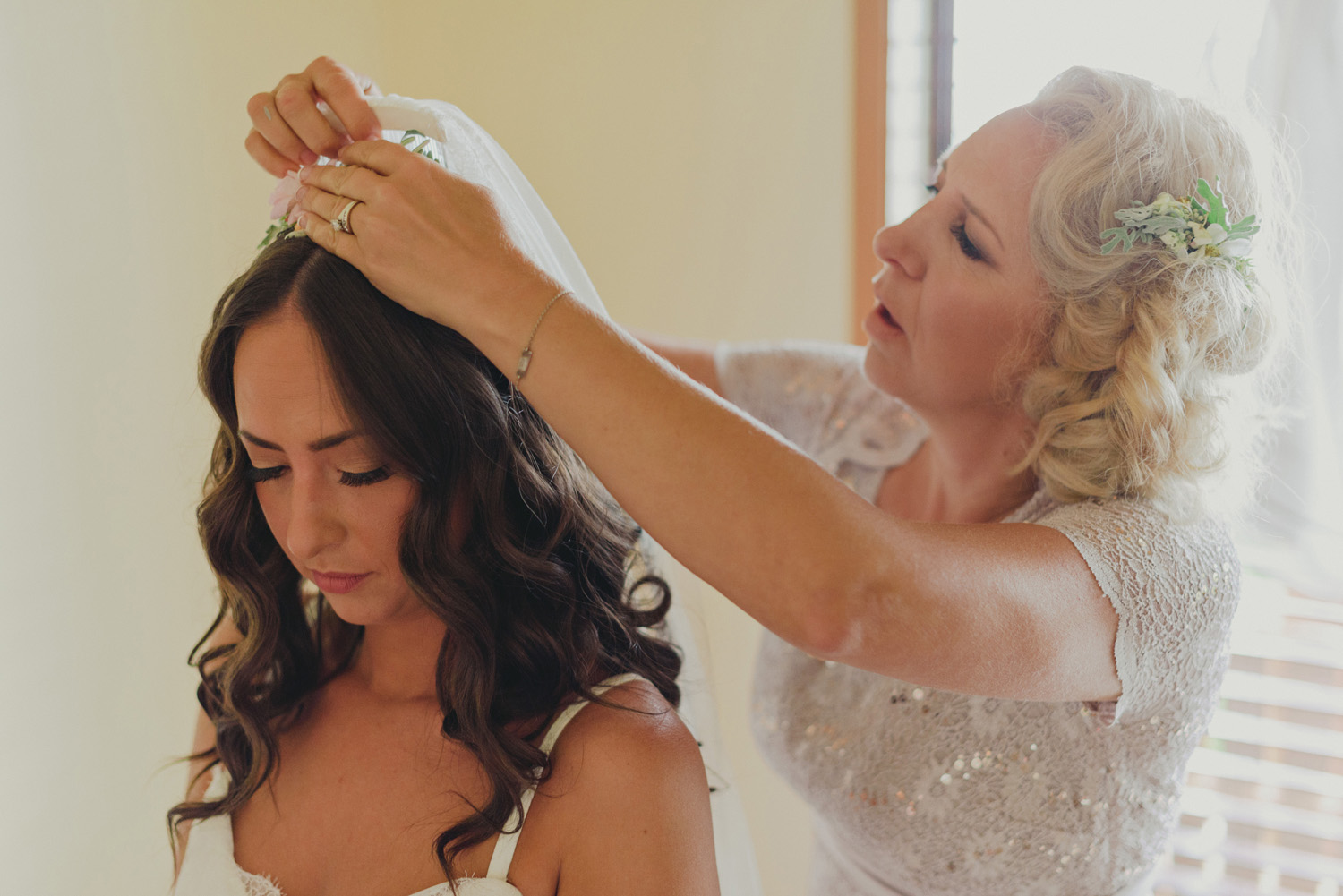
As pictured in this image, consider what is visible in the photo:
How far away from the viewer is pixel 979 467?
1289mm

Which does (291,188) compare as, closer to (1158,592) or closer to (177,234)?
(177,234)

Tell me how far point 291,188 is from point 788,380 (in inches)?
33.6

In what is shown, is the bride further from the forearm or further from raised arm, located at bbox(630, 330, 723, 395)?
raised arm, located at bbox(630, 330, 723, 395)

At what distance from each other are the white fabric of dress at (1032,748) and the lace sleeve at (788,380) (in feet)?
1.22

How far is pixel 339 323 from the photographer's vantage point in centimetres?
95

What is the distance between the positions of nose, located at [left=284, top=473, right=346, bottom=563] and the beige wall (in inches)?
23.5

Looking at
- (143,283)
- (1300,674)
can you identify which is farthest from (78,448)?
(1300,674)

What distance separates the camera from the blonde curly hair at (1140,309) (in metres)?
1.08

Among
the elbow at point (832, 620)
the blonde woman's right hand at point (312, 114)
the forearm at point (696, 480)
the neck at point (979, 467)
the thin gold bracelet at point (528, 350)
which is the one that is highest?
the blonde woman's right hand at point (312, 114)

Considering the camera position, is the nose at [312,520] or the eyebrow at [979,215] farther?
the eyebrow at [979,215]

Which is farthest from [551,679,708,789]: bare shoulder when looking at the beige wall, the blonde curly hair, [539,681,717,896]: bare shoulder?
the beige wall

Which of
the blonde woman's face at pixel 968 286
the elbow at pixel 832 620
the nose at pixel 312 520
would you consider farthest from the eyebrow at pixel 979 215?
the nose at pixel 312 520

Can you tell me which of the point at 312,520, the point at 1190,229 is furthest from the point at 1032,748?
the point at 312,520

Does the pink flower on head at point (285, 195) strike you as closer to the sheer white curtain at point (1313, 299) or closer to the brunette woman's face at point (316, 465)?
the brunette woman's face at point (316, 465)
